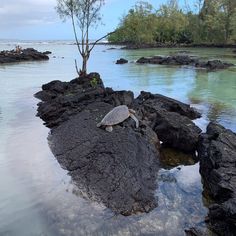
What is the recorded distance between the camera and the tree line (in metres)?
81.9

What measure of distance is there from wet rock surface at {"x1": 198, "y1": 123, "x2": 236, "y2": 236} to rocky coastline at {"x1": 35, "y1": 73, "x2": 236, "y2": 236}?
0.02 meters

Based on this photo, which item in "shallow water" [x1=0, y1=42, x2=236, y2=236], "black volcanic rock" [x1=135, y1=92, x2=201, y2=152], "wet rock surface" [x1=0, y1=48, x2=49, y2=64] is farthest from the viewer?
"wet rock surface" [x1=0, y1=48, x2=49, y2=64]

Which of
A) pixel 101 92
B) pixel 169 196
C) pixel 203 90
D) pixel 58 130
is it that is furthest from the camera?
pixel 203 90

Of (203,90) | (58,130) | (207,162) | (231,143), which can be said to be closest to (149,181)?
(207,162)

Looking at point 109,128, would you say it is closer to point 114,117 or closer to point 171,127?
point 114,117

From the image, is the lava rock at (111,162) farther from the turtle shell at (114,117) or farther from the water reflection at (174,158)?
the water reflection at (174,158)

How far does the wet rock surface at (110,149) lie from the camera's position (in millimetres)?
7297

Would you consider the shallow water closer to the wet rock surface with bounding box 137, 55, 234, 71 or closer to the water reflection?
the water reflection

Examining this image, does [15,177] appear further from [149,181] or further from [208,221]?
[208,221]

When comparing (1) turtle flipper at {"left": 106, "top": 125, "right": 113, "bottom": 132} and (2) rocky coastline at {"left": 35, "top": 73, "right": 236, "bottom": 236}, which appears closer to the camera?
(2) rocky coastline at {"left": 35, "top": 73, "right": 236, "bottom": 236}

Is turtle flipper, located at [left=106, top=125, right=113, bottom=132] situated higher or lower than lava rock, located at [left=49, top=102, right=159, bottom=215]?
higher

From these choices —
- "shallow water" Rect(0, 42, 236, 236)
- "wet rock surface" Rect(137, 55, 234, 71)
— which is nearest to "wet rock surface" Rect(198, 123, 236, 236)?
"shallow water" Rect(0, 42, 236, 236)

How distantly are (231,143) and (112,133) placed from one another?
2.92 meters

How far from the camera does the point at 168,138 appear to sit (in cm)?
1080
